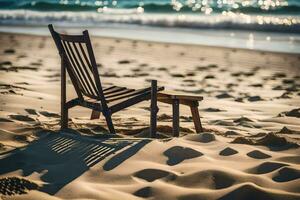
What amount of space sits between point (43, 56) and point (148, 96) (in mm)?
8527

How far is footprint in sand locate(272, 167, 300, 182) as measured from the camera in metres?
3.74

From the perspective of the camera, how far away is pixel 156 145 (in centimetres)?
457

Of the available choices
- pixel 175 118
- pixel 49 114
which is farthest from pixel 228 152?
pixel 49 114

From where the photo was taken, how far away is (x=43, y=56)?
13047mm

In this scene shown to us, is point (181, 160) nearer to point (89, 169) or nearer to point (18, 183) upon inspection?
point (89, 169)

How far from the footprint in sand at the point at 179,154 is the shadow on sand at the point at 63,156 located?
334 millimetres

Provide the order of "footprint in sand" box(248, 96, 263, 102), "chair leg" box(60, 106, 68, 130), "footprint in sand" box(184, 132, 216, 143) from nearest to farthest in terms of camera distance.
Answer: "footprint in sand" box(184, 132, 216, 143), "chair leg" box(60, 106, 68, 130), "footprint in sand" box(248, 96, 263, 102)

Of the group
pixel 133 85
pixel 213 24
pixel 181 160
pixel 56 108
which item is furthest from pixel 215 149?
pixel 213 24

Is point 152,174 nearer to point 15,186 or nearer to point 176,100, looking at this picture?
point 15,186

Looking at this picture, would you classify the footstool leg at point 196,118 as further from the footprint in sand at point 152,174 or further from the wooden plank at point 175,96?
the footprint in sand at point 152,174

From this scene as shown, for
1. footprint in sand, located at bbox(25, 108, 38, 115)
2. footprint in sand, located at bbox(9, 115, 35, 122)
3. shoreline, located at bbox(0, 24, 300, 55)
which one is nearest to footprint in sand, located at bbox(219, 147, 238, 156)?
footprint in sand, located at bbox(9, 115, 35, 122)

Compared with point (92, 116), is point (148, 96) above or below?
above

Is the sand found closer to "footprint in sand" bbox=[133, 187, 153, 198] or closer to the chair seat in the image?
"footprint in sand" bbox=[133, 187, 153, 198]

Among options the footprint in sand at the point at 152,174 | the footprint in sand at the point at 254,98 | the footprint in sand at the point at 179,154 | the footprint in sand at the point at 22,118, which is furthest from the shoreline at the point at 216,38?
the footprint in sand at the point at 152,174
